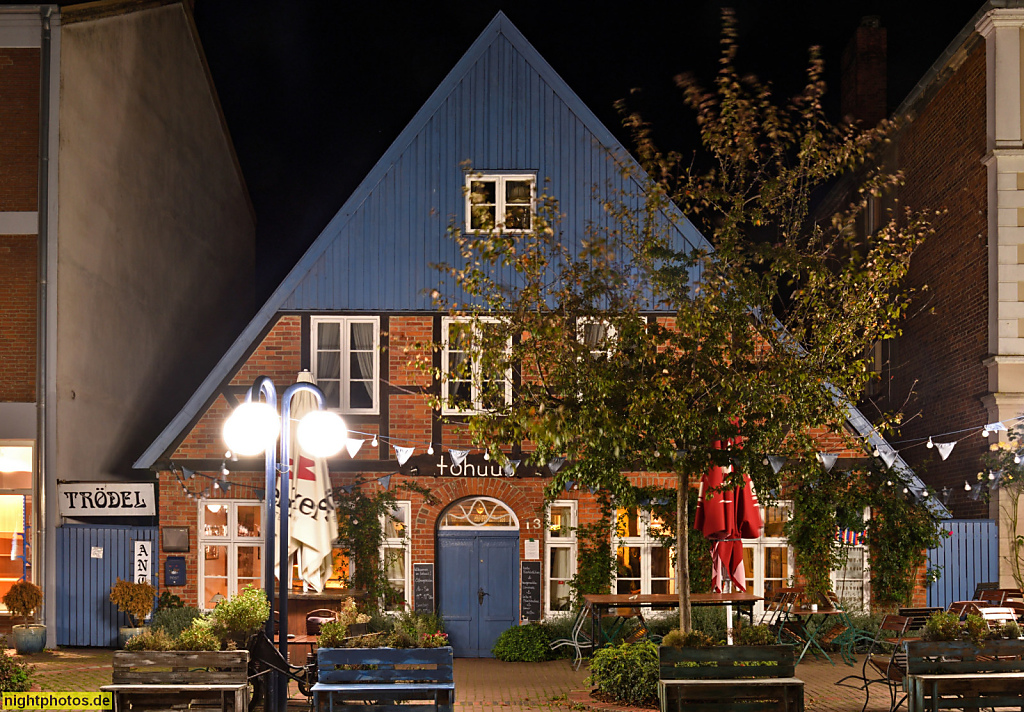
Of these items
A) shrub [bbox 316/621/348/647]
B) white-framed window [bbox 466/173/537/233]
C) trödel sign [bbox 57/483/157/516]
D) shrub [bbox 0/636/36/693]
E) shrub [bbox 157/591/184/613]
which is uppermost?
white-framed window [bbox 466/173/537/233]

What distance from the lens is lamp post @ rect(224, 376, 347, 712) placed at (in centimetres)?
939

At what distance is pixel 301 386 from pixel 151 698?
10.4ft

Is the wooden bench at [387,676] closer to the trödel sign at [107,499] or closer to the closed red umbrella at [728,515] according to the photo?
the closed red umbrella at [728,515]

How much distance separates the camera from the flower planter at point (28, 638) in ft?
51.8

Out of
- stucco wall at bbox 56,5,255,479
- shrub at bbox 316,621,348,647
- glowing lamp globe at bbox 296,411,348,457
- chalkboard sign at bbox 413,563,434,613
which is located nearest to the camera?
shrub at bbox 316,621,348,647

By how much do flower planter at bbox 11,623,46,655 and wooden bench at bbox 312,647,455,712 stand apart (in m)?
9.07

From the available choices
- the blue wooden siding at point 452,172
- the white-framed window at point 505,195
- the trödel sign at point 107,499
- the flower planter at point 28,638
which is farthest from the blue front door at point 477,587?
the flower planter at point 28,638

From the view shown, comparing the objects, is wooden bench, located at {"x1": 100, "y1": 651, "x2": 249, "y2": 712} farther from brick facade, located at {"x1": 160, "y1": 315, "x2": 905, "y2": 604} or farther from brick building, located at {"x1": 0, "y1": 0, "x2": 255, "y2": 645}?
brick building, located at {"x1": 0, "y1": 0, "x2": 255, "y2": 645}

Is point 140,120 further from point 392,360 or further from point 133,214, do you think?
point 392,360

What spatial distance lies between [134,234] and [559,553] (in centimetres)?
948

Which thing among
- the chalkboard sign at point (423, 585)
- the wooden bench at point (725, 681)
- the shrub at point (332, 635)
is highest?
the shrub at point (332, 635)

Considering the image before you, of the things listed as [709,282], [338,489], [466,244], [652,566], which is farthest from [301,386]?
[652,566]

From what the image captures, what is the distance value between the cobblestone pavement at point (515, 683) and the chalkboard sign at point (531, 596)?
0.94m

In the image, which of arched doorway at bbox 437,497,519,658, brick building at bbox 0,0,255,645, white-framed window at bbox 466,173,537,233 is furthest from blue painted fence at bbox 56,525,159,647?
white-framed window at bbox 466,173,537,233
